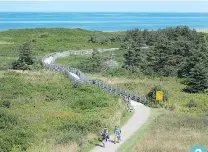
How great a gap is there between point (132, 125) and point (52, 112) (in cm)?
584

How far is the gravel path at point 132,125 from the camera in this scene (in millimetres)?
25484

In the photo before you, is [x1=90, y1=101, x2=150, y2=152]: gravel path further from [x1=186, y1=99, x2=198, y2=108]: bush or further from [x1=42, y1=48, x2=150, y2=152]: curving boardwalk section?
[x1=186, y1=99, x2=198, y2=108]: bush

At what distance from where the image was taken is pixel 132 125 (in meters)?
32.2

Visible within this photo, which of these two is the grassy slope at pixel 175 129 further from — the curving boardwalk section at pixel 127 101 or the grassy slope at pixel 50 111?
the grassy slope at pixel 50 111

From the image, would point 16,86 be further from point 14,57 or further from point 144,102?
point 14,57

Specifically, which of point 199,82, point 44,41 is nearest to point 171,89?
point 199,82

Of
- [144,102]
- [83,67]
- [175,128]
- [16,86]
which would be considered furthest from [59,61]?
[175,128]

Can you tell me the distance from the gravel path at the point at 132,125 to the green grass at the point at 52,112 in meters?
0.77

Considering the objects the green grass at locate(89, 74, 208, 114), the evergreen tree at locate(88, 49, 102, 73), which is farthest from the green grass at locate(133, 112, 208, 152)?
the evergreen tree at locate(88, 49, 102, 73)

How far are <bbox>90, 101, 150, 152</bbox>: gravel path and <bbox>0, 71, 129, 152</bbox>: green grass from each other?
766mm

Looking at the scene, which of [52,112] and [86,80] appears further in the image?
[86,80]

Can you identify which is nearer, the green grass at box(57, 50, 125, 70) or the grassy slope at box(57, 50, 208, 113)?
the grassy slope at box(57, 50, 208, 113)

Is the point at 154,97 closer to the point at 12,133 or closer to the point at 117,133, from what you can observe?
the point at 117,133

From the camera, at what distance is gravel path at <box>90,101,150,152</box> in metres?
25.5
